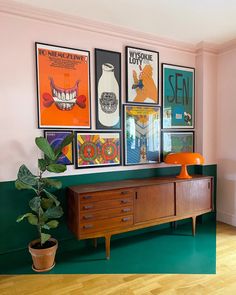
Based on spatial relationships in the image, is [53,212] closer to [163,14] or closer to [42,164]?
[42,164]

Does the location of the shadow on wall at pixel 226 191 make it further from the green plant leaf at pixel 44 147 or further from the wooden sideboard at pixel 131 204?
the green plant leaf at pixel 44 147

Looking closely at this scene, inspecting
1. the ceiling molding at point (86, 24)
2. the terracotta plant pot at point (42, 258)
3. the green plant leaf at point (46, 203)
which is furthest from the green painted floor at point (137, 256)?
the ceiling molding at point (86, 24)

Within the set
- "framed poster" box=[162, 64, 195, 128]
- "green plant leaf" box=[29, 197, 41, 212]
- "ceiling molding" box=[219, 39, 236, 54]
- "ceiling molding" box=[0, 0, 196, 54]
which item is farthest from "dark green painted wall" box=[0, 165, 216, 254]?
"ceiling molding" box=[219, 39, 236, 54]

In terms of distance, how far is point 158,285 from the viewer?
2100mm

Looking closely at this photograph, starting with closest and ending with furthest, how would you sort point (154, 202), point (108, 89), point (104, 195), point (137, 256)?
point (104, 195) < point (137, 256) < point (154, 202) < point (108, 89)

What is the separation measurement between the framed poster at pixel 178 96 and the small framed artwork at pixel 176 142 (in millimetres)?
120

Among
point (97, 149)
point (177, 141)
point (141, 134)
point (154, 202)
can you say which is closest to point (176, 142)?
point (177, 141)

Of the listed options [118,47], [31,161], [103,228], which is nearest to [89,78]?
[118,47]

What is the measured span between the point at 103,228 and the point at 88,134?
112 cm

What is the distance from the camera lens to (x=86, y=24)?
2.73 metres

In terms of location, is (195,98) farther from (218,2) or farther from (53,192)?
(53,192)

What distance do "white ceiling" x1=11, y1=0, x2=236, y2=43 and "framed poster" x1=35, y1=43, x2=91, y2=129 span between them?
0.43m

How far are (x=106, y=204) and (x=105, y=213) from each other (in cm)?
10

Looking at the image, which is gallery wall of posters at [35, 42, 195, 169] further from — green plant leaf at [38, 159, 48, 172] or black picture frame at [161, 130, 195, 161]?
green plant leaf at [38, 159, 48, 172]
